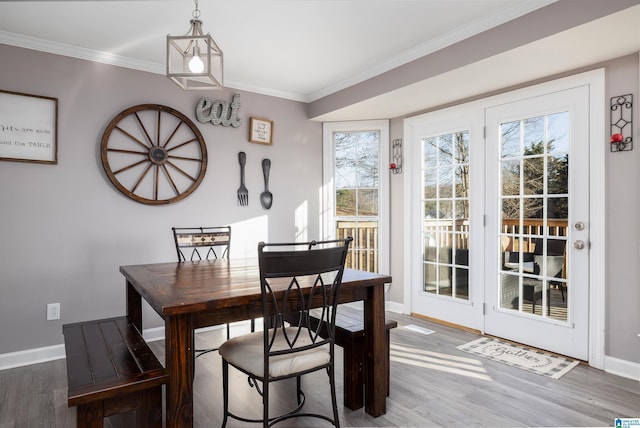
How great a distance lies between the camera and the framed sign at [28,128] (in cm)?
287

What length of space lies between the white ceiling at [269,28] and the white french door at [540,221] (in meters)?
0.95

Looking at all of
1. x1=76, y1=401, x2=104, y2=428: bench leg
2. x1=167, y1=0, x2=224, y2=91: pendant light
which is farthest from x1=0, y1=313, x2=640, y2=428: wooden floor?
x1=167, y1=0, x2=224, y2=91: pendant light

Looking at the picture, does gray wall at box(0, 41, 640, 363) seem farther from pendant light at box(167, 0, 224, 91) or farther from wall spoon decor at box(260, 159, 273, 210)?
pendant light at box(167, 0, 224, 91)

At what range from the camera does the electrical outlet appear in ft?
9.91

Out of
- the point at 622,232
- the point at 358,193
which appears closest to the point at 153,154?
the point at 358,193

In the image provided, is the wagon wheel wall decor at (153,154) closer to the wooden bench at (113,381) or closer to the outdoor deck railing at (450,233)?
the wooden bench at (113,381)

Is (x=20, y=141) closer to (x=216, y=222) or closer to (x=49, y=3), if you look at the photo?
(x=49, y=3)

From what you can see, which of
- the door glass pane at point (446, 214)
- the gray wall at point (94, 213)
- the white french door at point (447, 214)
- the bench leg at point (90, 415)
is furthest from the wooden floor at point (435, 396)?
the door glass pane at point (446, 214)

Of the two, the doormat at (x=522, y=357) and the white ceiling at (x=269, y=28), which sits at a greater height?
the white ceiling at (x=269, y=28)

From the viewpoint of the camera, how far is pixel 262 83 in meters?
4.01

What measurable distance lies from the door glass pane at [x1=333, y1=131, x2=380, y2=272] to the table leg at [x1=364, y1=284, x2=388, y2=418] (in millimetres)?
2387

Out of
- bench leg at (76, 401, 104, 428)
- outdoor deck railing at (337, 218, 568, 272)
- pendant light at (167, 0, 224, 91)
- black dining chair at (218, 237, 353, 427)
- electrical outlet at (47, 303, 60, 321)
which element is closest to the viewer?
bench leg at (76, 401, 104, 428)

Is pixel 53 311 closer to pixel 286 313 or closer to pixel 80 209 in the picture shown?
pixel 80 209

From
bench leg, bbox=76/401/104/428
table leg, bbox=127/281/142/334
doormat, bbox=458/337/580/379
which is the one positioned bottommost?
doormat, bbox=458/337/580/379
